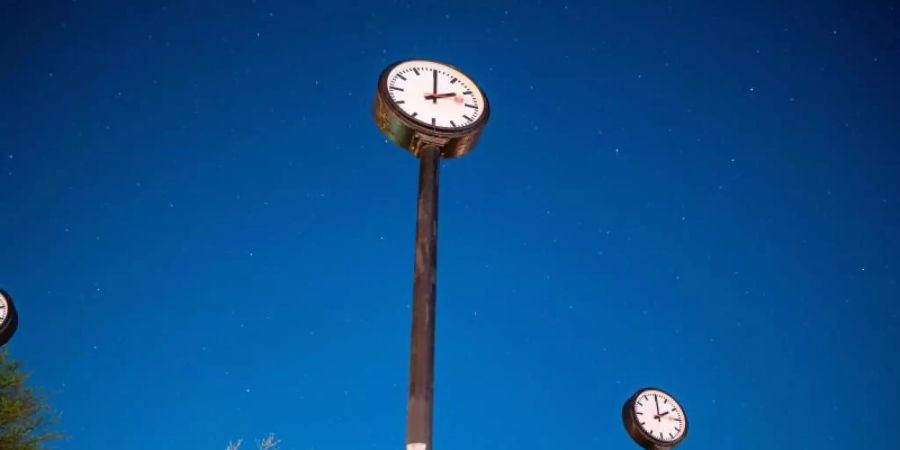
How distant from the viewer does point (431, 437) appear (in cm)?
243

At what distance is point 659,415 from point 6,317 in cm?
997

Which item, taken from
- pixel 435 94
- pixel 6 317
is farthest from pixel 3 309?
pixel 435 94

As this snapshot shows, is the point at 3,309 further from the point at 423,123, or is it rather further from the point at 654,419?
the point at 654,419

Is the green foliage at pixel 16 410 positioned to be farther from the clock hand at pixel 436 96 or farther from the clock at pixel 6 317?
the clock hand at pixel 436 96

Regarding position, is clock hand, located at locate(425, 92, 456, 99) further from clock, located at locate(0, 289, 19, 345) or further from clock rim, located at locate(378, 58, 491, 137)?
clock, located at locate(0, 289, 19, 345)

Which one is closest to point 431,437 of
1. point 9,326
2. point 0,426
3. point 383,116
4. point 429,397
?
point 429,397

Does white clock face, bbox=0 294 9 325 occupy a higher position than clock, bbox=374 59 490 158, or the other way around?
white clock face, bbox=0 294 9 325

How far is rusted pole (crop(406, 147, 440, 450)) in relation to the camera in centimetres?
240

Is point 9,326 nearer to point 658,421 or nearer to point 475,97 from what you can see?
point 475,97

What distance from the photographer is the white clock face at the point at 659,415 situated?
9047 millimetres

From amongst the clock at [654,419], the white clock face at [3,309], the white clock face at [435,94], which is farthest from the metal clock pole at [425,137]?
the white clock face at [3,309]

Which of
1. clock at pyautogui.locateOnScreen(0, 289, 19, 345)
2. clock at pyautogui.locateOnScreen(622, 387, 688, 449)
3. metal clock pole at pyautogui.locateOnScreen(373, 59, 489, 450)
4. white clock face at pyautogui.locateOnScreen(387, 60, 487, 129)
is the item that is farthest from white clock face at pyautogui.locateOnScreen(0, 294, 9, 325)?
clock at pyautogui.locateOnScreen(622, 387, 688, 449)

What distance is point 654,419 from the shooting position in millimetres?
9242

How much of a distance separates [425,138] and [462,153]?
0.30 metres
